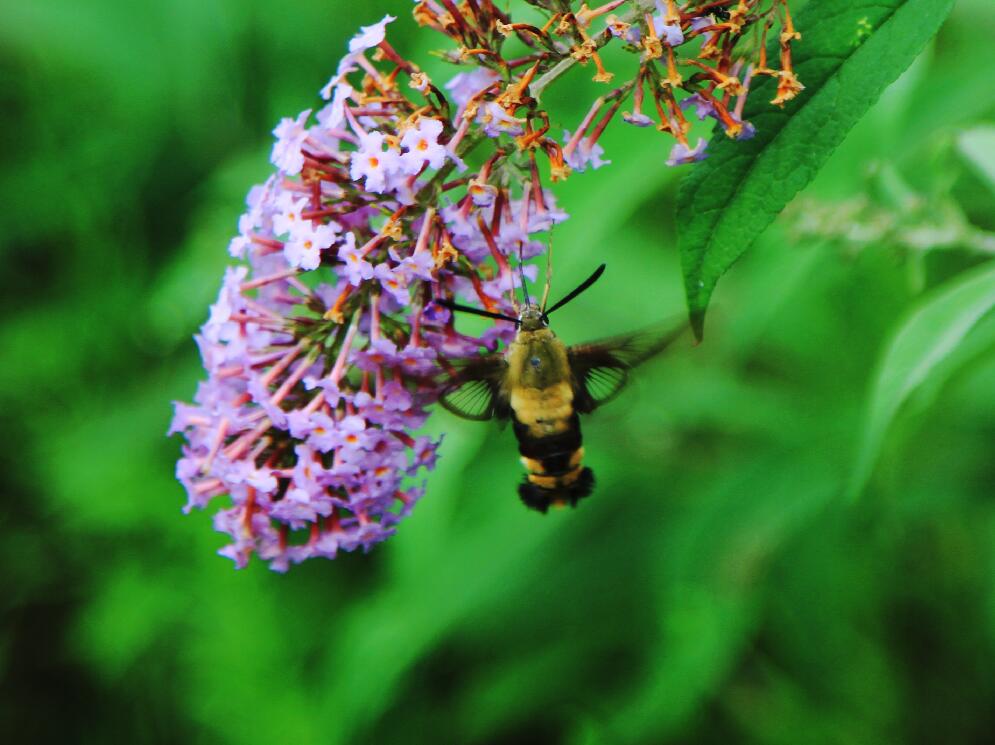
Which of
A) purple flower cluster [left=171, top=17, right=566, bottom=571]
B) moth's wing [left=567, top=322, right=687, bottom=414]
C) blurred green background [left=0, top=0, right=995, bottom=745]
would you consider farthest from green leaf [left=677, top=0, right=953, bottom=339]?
blurred green background [left=0, top=0, right=995, bottom=745]

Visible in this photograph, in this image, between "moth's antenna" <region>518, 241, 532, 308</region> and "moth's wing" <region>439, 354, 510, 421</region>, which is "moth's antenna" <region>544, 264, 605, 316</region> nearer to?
"moth's antenna" <region>518, 241, 532, 308</region>

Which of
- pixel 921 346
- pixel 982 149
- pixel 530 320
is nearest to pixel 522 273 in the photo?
pixel 530 320

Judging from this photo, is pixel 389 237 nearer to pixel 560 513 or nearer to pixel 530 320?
pixel 530 320

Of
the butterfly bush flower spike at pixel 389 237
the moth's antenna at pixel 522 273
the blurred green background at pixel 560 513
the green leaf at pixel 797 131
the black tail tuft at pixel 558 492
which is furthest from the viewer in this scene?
the blurred green background at pixel 560 513

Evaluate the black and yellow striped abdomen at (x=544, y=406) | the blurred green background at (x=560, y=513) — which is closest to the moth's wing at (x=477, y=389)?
the black and yellow striped abdomen at (x=544, y=406)

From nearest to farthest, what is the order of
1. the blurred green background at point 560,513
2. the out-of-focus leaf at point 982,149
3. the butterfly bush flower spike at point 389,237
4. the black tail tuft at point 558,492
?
the butterfly bush flower spike at point 389,237
the black tail tuft at point 558,492
the out-of-focus leaf at point 982,149
the blurred green background at point 560,513

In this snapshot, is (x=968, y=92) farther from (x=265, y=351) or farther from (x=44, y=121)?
(x=44, y=121)

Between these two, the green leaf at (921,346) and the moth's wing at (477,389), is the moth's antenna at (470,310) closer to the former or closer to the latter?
the moth's wing at (477,389)

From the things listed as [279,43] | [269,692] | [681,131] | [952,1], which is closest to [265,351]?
[681,131]
